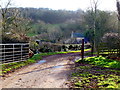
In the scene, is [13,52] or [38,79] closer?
[38,79]

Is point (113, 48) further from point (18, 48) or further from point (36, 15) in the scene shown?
point (36, 15)

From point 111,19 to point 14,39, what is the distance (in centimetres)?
2153

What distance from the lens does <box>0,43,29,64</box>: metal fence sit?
13.1 meters

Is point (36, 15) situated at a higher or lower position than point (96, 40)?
higher

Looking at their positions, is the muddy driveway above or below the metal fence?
below

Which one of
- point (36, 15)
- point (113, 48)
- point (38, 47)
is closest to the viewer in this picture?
point (113, 48)

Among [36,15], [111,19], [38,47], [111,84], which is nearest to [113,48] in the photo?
[111,84]

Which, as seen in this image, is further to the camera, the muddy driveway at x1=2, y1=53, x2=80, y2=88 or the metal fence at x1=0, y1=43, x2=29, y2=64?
the metal fence at x1=0, y1=43, x2=29, y2=64

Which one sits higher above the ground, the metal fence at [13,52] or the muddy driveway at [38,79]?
the metal fence at [13,52]

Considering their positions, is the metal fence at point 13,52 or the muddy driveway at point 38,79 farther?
the metal fence at point 13,52

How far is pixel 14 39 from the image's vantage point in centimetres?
1620

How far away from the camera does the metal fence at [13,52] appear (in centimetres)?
1308

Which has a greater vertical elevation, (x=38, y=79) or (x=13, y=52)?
(x=13, y=52)

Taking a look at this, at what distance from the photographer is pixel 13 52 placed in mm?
14492
